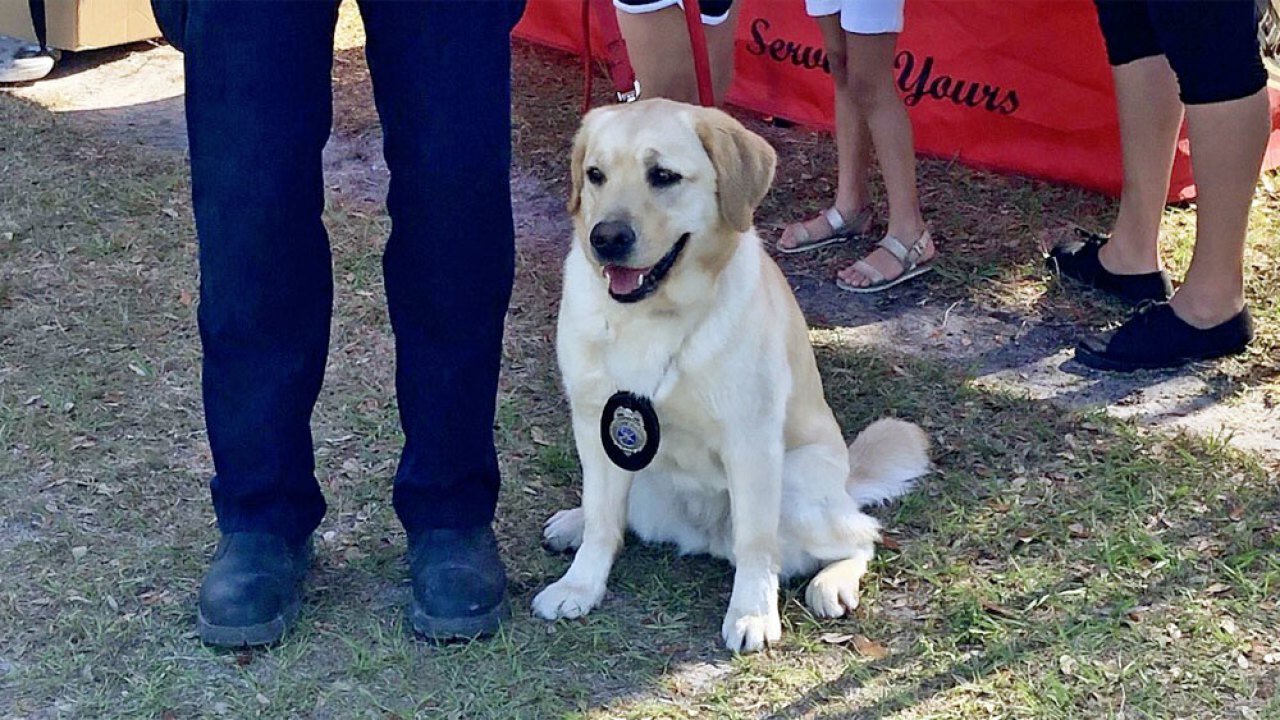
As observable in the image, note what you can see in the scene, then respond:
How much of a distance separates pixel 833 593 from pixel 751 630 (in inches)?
7.2

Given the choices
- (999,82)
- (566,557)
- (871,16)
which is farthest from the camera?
(999,82)

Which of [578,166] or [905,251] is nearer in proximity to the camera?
[578,166]

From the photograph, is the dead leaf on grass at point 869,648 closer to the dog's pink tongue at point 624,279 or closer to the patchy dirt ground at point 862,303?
the dog's pink tongue at point 624,279

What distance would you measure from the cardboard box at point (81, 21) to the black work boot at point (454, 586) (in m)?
3.80

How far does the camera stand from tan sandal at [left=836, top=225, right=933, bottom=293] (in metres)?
3.88

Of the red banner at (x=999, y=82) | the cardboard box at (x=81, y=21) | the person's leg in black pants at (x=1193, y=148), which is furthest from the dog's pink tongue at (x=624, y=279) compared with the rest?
the cardboard box at (x=81, y=21)

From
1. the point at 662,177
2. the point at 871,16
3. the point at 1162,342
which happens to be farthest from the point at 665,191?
the point at 1162,342

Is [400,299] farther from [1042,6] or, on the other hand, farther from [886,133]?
[1042,6]

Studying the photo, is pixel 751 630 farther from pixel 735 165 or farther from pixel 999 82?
pixel 999 82

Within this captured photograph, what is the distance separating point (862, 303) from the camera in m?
3.84

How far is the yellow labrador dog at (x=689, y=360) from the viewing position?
2398mm

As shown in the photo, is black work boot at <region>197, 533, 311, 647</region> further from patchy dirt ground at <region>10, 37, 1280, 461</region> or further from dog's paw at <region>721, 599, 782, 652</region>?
patchy dirt ground at <region>10, 37, 1280, 461</region>

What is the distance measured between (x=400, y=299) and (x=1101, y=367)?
1.90 meters

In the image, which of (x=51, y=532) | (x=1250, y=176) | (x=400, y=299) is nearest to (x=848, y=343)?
(x=1250, y=176)
